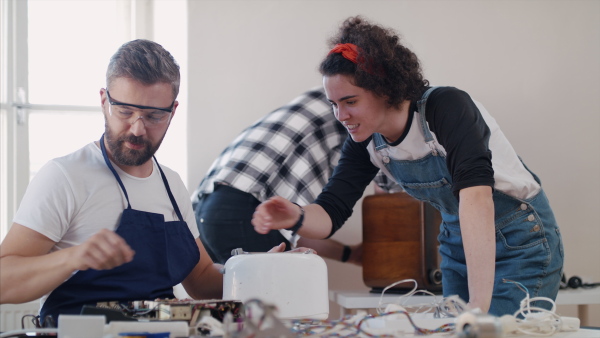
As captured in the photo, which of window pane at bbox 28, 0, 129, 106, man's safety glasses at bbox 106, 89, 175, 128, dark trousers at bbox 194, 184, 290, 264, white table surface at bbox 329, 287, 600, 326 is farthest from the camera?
window pane at bbox 28, 0, 129, 106

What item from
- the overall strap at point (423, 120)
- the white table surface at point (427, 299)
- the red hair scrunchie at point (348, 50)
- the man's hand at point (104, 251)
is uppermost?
the red hair scrunchie at point (348, 50)

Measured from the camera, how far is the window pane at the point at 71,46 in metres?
3.21

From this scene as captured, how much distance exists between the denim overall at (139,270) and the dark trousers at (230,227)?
0.89m

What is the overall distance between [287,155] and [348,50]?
40.3 inches

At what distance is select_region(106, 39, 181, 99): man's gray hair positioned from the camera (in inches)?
56.6

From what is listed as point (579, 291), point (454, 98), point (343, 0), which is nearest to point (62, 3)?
point (343, 0)

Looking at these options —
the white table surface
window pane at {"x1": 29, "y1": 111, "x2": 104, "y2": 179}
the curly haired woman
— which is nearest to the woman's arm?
the curly haired woman

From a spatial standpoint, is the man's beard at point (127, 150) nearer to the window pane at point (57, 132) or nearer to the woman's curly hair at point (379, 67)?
the woman's curly hair at point (379, 67)

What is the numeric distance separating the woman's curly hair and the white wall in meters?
1.55

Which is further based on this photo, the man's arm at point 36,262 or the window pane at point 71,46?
the window pane at point 71,46

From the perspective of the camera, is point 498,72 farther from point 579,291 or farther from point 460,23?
point 579,291

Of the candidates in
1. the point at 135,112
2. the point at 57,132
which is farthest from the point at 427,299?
the point at 57,132

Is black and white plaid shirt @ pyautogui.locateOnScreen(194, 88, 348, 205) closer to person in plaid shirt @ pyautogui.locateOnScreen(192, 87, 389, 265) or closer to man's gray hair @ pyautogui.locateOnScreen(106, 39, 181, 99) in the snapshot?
person in plaid shirt @ pyautogui.locateOnScreen(192, 87, 389, 265)

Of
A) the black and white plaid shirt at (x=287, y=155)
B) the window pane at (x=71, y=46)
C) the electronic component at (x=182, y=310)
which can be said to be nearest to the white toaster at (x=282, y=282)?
the electronic component at (x=182, y=310)
